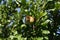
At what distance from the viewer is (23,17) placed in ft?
10.9

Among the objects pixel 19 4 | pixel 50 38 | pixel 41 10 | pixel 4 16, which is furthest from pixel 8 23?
pixel 50 38

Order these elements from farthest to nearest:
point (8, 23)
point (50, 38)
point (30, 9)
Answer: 1. point (50, 38)
2. point (8, 23)
3. point (30, 9)

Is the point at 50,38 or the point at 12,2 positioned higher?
the point at 12,2

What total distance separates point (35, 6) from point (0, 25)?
28.0 inches

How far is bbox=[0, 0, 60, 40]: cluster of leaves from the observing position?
10.5ft

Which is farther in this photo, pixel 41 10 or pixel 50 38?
pixel 50 38

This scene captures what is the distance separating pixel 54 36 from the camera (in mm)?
3820

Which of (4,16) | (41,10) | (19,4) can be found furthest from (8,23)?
(41,10)

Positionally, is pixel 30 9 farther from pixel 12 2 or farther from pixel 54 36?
pixel 54 36

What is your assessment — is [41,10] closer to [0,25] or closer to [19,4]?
[19,4]

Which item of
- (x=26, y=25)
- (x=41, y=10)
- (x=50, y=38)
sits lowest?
(x=50, y=38)

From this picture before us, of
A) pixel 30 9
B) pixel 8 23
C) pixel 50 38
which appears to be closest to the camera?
pixel 30 9

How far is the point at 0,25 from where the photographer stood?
3.40 metres

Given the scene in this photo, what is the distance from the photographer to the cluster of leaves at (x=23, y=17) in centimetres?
321
